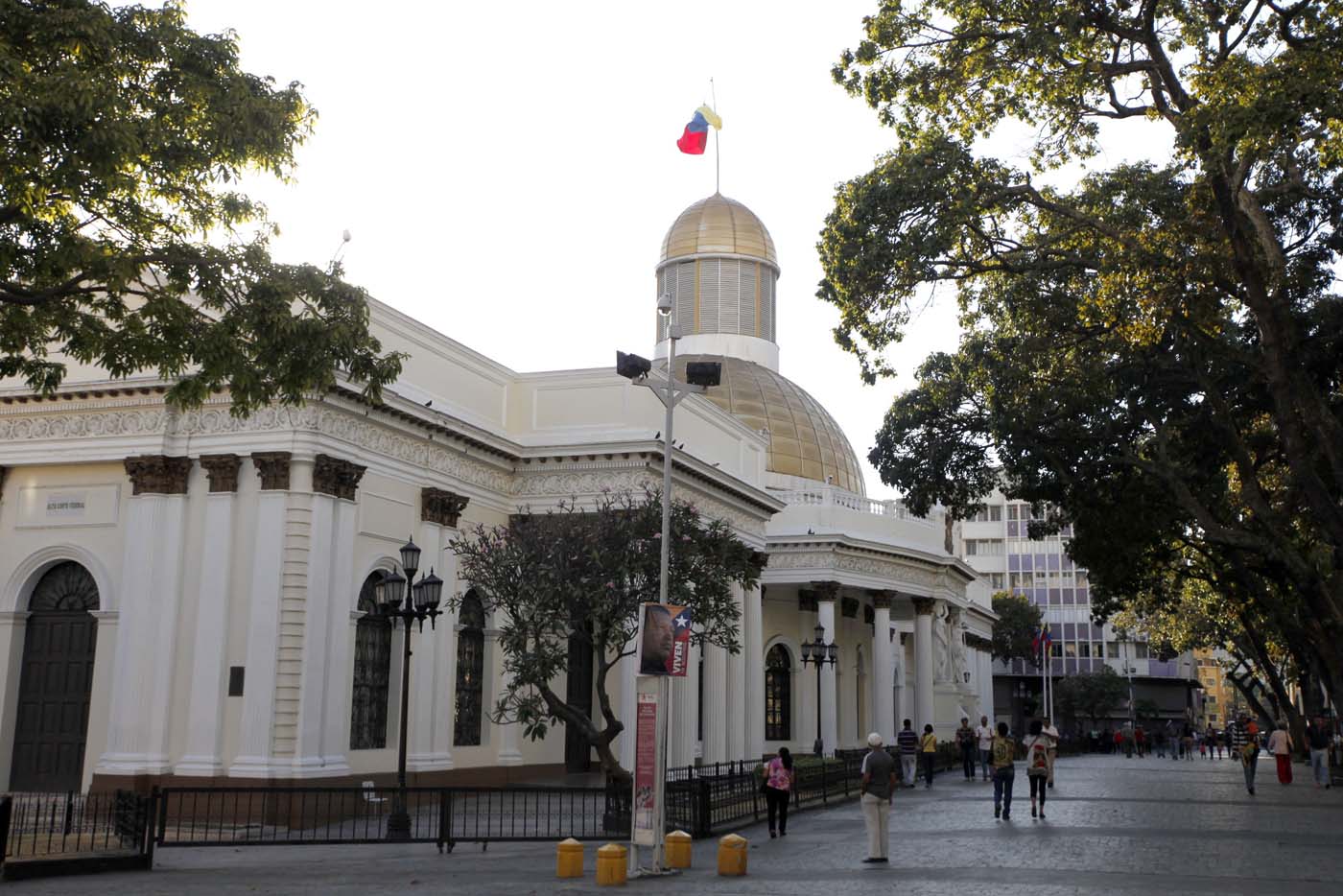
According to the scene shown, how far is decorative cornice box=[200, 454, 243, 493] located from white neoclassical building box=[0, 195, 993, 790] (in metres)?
0.03

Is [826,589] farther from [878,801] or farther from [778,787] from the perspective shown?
[878,801]

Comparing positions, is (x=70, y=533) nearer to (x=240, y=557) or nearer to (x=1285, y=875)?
(x=240, y=557)

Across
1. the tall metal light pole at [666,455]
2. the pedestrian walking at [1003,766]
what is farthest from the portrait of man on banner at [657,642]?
the pedestrian walking at [1003,766]

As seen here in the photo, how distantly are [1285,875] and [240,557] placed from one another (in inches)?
674

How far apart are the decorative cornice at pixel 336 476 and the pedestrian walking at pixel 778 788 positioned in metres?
9.43

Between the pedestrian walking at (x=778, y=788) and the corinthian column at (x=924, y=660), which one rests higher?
the corinthian column at (x=924, y=660)

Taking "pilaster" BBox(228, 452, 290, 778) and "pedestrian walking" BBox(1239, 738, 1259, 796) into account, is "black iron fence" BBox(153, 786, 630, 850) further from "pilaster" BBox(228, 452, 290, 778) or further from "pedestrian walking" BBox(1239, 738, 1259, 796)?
"pedestrian walking" BBox(1239, 738, 1259, 796)

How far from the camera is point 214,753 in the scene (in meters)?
22.3

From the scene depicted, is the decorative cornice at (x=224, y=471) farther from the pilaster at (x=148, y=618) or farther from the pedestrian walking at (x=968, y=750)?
the pedestrian walking at (x=968, y=750)

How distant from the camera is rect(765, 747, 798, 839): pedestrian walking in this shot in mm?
19125

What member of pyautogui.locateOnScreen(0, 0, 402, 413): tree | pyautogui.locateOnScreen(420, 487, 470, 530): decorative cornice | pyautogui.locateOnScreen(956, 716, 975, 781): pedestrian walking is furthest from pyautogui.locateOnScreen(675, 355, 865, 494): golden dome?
pyautogui.locateOnScreen(0, 0, 402, 413): tree

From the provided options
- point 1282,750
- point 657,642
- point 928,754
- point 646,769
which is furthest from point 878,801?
point 1282,750

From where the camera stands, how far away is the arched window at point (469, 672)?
93.9 feet

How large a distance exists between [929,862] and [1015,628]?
73.6 meters
